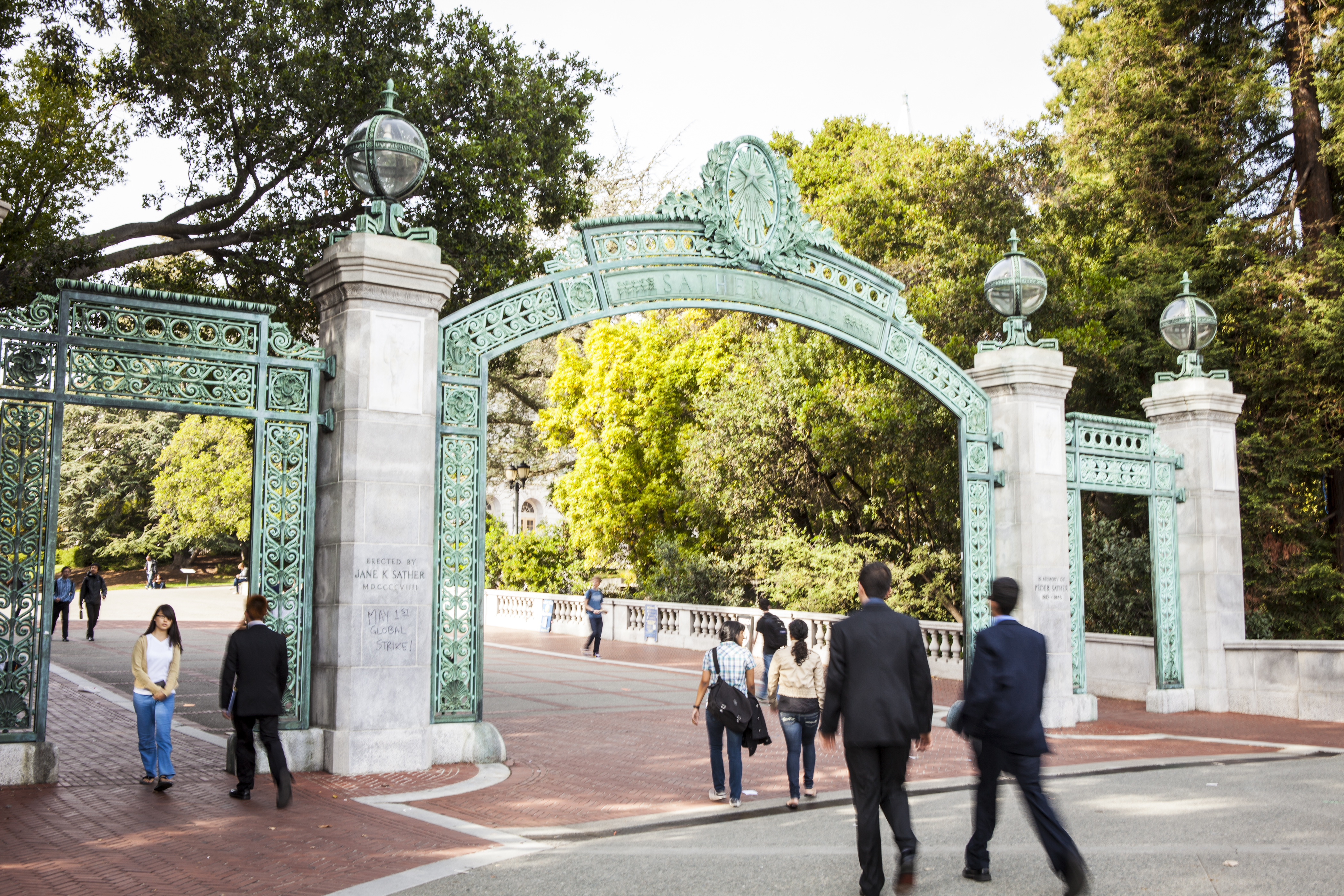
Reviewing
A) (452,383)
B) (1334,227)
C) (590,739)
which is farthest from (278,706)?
(1334,227)

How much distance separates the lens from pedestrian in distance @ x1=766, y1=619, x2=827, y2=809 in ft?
28.0

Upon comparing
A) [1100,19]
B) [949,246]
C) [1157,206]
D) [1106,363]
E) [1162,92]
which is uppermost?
[1100,19]

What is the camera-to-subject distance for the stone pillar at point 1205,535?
15430 millimetres

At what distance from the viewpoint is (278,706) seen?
8383 millimetres

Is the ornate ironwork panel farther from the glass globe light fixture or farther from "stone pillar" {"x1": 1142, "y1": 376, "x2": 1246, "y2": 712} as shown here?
the glass globe light fixture

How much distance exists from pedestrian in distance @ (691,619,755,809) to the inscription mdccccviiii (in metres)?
4.35

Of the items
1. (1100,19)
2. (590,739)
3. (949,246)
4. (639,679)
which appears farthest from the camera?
(1100,19)

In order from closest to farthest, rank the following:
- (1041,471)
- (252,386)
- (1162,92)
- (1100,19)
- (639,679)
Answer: (252,386)
(1041,471)
(639,679)
(1162,92)
(1100,19)

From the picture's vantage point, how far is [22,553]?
8.57 metres

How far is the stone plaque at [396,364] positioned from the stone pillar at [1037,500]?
7458 millimetres

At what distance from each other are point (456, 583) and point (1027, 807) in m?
5.95

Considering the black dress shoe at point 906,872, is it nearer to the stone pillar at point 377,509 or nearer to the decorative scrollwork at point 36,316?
the stone pillar at point 377,509

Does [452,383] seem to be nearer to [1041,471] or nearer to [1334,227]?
[1041,471]

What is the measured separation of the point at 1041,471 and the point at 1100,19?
16331mm
